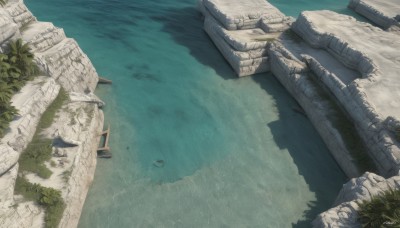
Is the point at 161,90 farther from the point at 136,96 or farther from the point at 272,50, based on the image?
the point at 272,50

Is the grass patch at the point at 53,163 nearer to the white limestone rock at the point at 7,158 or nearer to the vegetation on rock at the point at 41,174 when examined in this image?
the vegetation on rock at the point at 41,174

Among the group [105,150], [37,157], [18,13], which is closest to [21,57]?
[18,13]

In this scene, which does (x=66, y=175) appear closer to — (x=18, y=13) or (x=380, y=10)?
(x=18, y=13)

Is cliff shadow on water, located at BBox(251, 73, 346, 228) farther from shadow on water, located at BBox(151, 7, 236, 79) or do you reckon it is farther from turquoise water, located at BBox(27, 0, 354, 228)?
shadow on water, located at BBox(151, 7, 236, 79)

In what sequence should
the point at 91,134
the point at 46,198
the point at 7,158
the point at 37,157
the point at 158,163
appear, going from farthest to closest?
1. the point at 158,163
2. the point at 91,134
3. the point at 37,157
4. the point at 7,158
5. the point at 46,198

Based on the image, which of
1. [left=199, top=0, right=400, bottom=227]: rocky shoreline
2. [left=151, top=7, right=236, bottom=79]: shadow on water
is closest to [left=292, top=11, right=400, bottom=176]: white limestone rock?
[left=199, top=0, right=400, bottom=227]: rocky shoreline

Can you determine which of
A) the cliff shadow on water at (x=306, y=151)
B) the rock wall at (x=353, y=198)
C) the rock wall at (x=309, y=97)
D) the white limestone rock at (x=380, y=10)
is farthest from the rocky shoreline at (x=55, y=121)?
the white limestone rock at (x=380, y=10)
